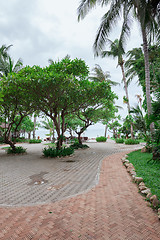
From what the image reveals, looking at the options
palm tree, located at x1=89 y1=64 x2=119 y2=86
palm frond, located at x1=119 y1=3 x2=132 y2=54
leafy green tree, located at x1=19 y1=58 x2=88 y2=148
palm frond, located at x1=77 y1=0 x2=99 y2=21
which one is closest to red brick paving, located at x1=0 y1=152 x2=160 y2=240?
leafy green tree, located at x1=19 y1=58 x2=88 y2=148

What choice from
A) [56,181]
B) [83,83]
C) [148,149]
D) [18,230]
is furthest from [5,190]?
[148,149]

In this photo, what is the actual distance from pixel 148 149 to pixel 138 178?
6.24 meters

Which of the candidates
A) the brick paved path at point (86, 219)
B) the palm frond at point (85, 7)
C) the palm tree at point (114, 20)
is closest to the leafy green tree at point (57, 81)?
the palm tree at point (114, 20)

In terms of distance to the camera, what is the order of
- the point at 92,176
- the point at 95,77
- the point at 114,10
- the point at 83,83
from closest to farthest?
the point at 92,176 < the point at 114,10 < the point at 83,83 < the point at 95,77

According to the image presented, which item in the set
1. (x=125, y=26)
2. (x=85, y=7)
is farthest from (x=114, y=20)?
(x=85, y=7)

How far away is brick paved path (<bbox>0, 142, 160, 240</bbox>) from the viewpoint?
100 inches

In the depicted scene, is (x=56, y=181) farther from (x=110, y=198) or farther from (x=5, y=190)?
(x=110, y=198)

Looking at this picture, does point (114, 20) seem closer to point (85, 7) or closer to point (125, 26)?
point (125, 26)

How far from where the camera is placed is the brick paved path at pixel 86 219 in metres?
2.55

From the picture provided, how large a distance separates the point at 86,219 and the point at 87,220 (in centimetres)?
4

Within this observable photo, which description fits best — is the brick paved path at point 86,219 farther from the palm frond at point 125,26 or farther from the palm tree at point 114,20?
the palm frond at point 125,26

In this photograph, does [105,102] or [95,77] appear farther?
[95,77]

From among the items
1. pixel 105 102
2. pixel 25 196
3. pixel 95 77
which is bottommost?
pixel 25 196

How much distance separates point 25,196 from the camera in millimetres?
4281
